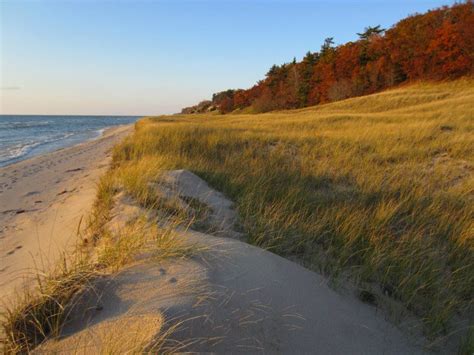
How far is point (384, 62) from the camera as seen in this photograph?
126 ft

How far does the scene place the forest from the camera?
31922 millimetres

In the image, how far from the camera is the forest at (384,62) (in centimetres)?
3192

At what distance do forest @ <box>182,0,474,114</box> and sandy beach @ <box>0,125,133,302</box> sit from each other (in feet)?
115

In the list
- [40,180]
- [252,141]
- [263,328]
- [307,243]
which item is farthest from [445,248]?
[40,180]

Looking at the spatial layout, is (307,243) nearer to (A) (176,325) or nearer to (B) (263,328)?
(B) (263,328)

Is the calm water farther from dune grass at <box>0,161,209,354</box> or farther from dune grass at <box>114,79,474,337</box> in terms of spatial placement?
dune grass at <box>0,161,209,354</box>

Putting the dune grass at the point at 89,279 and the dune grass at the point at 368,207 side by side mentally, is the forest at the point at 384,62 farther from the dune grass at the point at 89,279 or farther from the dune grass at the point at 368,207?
the dune grass at the point at 89,279

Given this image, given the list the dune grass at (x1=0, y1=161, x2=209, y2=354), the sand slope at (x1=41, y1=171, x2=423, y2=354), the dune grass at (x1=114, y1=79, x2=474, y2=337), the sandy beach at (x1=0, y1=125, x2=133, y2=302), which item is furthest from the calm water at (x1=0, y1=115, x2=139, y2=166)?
the sand slope at (x1=41, y1=171, x2=423, y2=354)

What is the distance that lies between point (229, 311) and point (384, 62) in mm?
42876

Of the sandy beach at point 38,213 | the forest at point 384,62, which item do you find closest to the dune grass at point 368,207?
the sandy beach at point 38,213

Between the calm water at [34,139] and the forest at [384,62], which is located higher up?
the forest at [384,62]

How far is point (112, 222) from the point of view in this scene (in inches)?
139

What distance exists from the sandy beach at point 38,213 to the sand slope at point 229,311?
677 millimetres

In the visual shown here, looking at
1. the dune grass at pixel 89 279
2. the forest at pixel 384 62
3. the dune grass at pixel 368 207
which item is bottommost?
the dune grass at pixel 368 207
